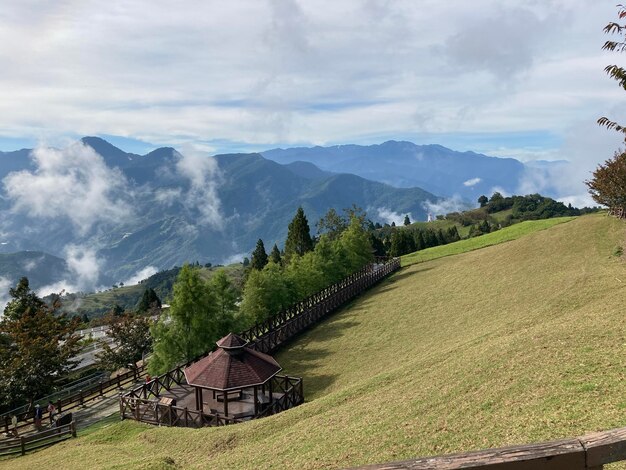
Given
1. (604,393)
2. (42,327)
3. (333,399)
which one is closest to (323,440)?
(333,399)

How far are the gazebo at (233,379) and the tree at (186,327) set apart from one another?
5041mm

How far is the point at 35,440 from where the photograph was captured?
23297 millimetres

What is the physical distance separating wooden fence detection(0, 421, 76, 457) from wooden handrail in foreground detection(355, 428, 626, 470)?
25610 millimetres

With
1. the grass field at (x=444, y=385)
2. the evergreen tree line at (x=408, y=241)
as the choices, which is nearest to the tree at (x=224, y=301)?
the grass field at (x=444, y=385)

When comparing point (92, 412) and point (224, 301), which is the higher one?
point (224, 301)

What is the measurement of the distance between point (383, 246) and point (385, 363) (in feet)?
273

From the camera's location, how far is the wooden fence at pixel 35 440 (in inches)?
893

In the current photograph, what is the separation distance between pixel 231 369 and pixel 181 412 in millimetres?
3151

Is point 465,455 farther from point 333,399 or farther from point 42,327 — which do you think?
point 42,327

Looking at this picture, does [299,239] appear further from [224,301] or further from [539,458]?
[539,458]

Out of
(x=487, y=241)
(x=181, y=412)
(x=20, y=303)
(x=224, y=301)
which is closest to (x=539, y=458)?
(x=181, y=412)

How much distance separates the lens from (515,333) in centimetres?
1972

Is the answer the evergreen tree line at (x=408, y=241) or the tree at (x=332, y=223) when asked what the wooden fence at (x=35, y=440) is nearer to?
the tree at (x=332, y=223)

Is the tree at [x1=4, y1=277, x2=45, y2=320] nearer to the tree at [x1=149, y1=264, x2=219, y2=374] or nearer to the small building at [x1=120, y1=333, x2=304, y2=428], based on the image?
the tree at [x1=149, y1=264, x2=219, y2=374]
